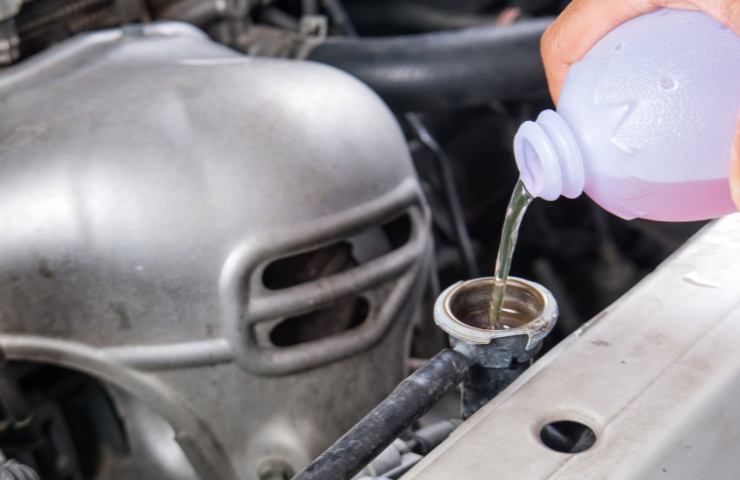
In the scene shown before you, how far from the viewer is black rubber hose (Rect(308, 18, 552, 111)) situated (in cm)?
113

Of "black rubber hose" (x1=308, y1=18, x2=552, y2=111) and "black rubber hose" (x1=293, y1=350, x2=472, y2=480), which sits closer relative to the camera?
"black rubber hose" (x1=293, y1=350, x2=472, y2=480)

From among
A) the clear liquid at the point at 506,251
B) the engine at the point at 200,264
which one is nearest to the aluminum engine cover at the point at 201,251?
the engine at the point at 200,264

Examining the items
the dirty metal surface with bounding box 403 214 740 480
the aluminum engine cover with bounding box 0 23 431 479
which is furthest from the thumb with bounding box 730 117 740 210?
the aluminum engine cover with bounding box 0 23 431 479

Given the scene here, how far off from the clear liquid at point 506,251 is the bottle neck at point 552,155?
0.03 m

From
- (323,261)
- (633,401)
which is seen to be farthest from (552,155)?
(323,261)

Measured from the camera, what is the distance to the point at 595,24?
603 mm

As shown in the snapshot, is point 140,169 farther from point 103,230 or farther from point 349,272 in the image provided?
point 349,272

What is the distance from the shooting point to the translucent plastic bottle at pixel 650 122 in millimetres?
525

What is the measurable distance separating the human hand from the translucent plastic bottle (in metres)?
0.02

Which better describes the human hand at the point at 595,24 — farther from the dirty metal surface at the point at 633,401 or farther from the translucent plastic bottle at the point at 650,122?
the dirty metal surface at the point at 633,401

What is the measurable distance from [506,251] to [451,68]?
1.97ft

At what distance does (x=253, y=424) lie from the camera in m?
0.78

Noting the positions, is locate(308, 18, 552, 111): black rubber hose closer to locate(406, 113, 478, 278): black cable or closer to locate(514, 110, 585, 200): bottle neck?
locate(406, 113, 478, 278): black cable

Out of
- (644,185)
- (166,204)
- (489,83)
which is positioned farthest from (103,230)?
(489,83)
